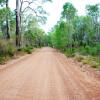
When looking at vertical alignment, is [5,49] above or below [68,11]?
below

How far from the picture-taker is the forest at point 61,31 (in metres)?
30.5

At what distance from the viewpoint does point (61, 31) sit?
62844 millimetres

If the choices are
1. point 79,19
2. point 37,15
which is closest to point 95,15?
point 79,19

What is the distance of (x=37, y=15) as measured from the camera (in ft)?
150

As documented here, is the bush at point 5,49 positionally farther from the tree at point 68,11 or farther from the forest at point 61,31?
the tree at point 68,11

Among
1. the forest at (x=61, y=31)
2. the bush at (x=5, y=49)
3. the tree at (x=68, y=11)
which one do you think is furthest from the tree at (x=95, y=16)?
the bush at (x=5, y=49)

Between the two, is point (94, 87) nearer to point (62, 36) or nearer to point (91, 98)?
point (91, 98)

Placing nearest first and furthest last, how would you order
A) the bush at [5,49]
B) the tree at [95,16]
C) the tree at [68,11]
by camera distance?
the bush at [5,49] → the tree at [68,11] → the tree at [95,16]

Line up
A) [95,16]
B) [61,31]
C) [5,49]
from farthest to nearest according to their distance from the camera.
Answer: [95,16] < [61,31] < [5,49]

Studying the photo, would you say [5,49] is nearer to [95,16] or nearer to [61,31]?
[61,31]

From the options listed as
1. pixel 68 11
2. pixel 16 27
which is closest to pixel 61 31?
pixel 68 11

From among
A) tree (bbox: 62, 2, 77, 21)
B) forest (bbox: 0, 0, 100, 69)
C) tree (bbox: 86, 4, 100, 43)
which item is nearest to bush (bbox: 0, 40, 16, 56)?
forest (bbox: 0, 0, 100, 69)

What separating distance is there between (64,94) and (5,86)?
275 centimetres

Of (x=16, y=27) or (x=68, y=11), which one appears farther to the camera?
(x=68, y=11)
